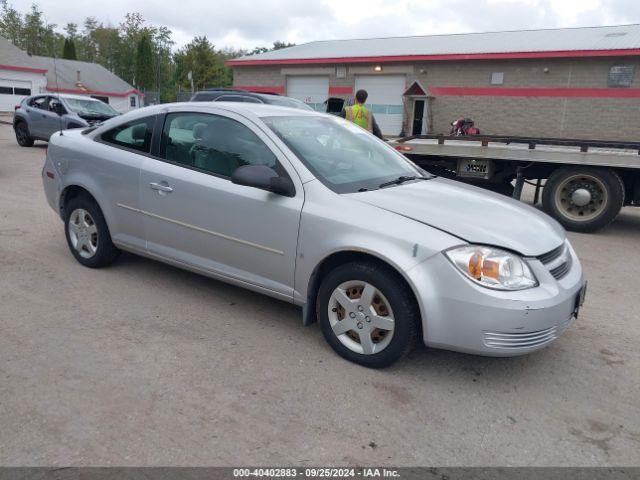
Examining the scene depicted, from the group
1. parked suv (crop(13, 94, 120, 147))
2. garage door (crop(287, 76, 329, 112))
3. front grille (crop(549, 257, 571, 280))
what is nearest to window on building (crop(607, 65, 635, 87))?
garage door (crop(287, 76, 329, 112))

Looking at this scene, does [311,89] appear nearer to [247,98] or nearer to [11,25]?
[247,98]

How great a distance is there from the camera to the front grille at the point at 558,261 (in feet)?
10.8

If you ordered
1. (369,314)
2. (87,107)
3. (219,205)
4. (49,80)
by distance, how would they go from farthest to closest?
1. (49,80)
2. (87,107)
3. (219,205)
4. (369,314)

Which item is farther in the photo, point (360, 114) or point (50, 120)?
point (50, 120)

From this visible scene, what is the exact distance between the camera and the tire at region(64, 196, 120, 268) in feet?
15.9

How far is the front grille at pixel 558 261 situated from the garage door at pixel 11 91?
49990 millimetres

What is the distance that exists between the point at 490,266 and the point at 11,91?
51203 millimetres

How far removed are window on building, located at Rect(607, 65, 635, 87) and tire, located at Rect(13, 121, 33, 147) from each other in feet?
72.5

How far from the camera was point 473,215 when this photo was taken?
3436 mm

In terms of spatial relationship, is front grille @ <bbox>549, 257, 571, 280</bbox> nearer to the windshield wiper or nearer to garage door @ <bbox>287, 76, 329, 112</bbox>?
the windshield wiper

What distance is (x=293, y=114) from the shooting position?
4.34 m

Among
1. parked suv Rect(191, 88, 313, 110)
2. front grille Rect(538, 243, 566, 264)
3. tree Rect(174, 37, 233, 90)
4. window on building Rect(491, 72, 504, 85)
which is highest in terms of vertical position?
tree Rect(174, 37, 233, 90)

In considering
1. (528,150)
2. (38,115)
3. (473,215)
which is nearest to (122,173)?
(473,215)

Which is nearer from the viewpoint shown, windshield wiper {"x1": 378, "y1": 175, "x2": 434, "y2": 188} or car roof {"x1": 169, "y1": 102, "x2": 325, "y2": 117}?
windshield wiper {"x1": 378, "y1": 175, "x2": 434, "y2": 188}
